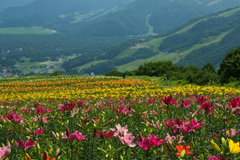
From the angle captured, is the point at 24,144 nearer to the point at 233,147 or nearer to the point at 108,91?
the point at 233,147

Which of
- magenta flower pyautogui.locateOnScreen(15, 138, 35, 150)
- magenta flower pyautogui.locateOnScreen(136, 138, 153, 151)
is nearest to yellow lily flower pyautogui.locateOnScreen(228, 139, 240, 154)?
magenta flower pyautogui.locateOnScreen(136, 138, 153, 151)

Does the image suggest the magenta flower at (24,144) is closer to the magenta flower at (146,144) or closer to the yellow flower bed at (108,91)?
the magenta flower at (146,144)

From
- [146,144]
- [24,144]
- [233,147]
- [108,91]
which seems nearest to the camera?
[233,147]

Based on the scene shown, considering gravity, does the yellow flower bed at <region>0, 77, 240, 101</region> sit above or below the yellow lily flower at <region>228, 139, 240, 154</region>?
below

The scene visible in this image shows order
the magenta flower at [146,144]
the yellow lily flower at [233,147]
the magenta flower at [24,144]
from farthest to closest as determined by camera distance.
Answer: the magenta flower at [24,144]
the magenta flower at [146,144]
the yellow lily flower at [233,147]

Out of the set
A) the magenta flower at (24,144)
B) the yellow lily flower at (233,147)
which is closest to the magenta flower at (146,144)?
the yellow lily flower at (233,147)

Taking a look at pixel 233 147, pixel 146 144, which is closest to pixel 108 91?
pixel 146 144

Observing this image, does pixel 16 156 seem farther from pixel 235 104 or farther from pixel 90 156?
pixel 235 104

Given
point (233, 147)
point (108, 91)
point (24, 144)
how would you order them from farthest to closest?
point (108, 91)
point (24, 144)
point (233, 147)

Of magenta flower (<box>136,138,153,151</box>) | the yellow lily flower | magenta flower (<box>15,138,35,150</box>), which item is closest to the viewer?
the yellow lily flower

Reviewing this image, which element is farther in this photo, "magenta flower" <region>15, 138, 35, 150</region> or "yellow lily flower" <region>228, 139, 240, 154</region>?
"magenta flower" <region>15, 138, 35, 150</region>

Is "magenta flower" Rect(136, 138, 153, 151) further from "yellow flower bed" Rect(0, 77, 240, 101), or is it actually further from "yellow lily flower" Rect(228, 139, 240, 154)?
"yellow flower bed" Rect(0, 77, 240, 101)

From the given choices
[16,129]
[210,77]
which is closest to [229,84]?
[210,77]

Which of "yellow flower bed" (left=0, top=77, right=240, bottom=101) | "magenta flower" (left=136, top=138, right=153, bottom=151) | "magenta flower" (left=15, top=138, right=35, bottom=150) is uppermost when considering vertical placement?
"magenta flower" (left=15, top=138, right=35, bottom=150)
